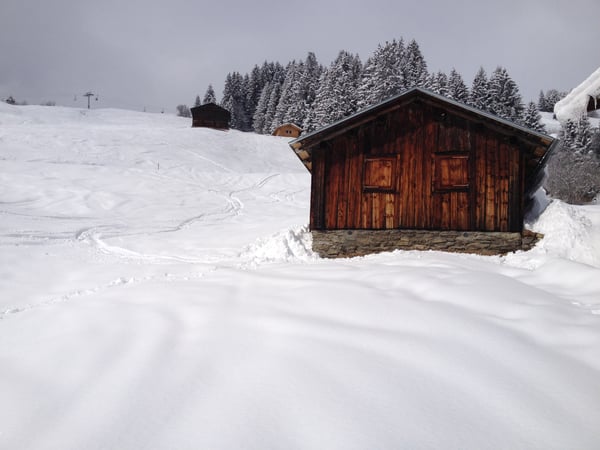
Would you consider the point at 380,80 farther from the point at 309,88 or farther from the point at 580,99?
the point at 580,99

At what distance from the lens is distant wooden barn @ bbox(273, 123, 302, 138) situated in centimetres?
6400

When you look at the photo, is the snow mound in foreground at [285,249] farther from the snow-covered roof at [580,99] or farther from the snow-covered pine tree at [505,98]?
the snow-covered pine tree at [505,98]

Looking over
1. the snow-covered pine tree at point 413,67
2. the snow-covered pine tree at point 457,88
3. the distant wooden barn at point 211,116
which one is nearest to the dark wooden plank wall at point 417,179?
the snow-covered pine tree at point 457,88

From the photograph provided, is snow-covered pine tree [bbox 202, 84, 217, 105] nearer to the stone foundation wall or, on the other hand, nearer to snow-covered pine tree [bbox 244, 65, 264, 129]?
snow-covered pine tree [bbox 244, 65, 264, 129]

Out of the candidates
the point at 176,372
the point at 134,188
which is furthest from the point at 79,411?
the point at 134,188

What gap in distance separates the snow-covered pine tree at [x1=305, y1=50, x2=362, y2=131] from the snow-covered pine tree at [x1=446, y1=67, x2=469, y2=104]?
14.7 m

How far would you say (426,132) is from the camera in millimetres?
11047

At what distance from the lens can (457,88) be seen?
171ft

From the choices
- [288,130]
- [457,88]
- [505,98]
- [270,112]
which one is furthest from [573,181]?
[270,112]

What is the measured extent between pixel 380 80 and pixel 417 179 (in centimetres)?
4547

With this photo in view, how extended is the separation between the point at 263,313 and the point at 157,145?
4237 centimetres

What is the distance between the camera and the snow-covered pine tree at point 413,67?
5695cm

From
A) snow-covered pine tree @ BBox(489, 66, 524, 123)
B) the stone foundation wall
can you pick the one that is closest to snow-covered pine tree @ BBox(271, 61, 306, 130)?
snow-covered pine tree @ BBox(489, 66, 524, 123)

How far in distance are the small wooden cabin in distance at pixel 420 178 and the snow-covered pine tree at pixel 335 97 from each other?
40064 millimetres
